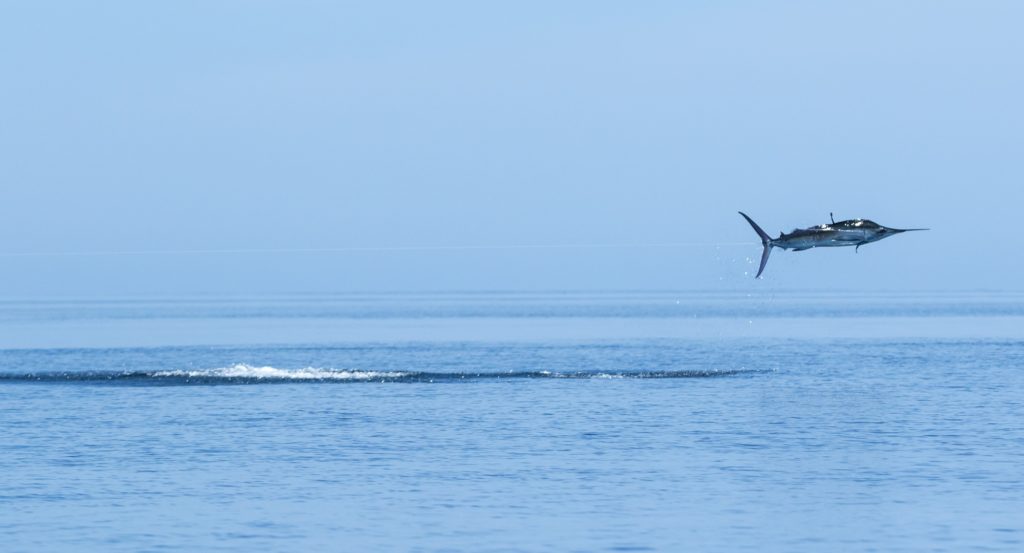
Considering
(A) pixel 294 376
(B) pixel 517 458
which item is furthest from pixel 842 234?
(A) pixel 294 376

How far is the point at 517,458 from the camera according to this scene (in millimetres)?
55250

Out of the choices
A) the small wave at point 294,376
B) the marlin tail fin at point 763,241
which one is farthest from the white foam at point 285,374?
the marlin tail fin at point 763,241

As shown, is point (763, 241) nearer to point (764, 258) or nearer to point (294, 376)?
point (764, 258)

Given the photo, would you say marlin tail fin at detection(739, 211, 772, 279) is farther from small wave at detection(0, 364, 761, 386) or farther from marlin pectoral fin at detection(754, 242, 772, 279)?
small wave at detection(0, 364, 761, 386)

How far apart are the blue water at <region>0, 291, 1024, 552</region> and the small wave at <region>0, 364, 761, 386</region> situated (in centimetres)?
30

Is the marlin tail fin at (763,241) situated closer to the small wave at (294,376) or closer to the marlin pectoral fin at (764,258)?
the marlin pectoral fin at (764,258)

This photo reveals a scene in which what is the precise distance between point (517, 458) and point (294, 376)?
46.3m

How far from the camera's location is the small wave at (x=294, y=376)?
9638cm

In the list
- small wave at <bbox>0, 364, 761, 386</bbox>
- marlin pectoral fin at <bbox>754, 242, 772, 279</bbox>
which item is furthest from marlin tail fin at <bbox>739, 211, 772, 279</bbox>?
small wave at <bbox>0, 364, 761, 386</bbox>

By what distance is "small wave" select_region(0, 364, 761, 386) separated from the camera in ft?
316

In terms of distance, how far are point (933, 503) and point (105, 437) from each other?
110 feet

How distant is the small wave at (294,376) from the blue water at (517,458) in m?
0.30

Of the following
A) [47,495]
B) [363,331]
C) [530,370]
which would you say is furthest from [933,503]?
[363,331]

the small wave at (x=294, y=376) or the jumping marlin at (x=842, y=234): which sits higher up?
the jumping marlin at (x=842, y=234)
